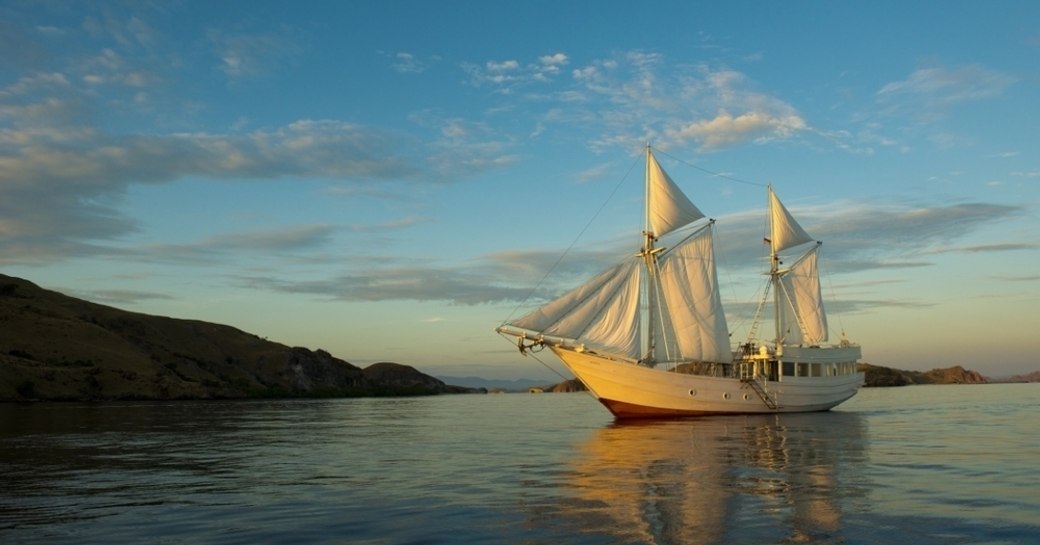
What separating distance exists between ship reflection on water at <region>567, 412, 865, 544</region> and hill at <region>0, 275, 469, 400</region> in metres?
91.0

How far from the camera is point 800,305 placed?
81.2 metres

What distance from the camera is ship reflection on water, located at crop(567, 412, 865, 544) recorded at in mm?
15805

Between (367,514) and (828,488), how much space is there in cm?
1252

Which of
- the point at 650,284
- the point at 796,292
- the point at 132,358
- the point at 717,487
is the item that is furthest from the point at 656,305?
the point at 132,358

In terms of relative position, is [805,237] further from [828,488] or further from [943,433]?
[828,488]

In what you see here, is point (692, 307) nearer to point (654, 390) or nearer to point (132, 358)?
point (654, 390)

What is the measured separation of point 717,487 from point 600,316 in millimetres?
38518

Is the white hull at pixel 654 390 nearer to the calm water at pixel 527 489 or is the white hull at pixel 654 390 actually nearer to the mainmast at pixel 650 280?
the mainmast at pixel 650 280

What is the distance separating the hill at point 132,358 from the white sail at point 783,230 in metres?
88.8

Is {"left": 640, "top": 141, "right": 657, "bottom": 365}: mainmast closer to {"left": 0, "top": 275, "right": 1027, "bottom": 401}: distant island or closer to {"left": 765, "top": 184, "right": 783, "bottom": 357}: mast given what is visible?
{"left": 765, "top": 184, "right": 783, "bottom": 357}: mast

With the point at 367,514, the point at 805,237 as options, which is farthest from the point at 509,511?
the point at 805,237

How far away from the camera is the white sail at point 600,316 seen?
5878cm

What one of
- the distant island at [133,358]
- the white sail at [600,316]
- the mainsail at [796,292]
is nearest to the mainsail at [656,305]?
the white sail at [600,316]

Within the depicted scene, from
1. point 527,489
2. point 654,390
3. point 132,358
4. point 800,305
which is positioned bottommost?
point 527,489
